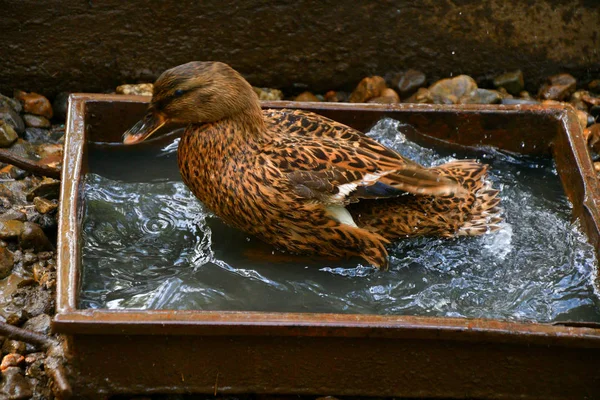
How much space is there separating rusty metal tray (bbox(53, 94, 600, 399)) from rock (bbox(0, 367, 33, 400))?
1.12 feet

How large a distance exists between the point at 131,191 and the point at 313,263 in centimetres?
123

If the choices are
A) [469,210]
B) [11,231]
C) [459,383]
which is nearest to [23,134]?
[11,231]

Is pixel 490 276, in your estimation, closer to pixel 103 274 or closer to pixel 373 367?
pixel 373 367

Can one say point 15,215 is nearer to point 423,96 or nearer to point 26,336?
point 26,336

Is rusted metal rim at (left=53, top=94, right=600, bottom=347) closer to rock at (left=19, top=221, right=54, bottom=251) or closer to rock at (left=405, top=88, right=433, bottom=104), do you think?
rock at (left=19, top=221, right=54, bottom=251)

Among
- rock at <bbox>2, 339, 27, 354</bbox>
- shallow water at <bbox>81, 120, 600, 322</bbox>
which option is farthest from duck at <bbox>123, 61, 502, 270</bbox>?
rock at <bbox>2, 339, 27, 354</bbox>

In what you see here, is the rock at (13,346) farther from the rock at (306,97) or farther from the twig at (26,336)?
the rock at (306,97)

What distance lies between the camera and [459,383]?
12.7 feet

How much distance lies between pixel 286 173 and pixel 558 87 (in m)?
3.00

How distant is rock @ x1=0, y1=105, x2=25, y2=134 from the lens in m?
5.69

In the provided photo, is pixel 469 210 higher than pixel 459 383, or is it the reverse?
pixel 469 210

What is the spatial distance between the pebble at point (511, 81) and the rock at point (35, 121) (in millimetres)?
3230

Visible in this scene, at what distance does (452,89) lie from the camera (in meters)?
6.24

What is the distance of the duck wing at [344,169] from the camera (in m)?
4.22
